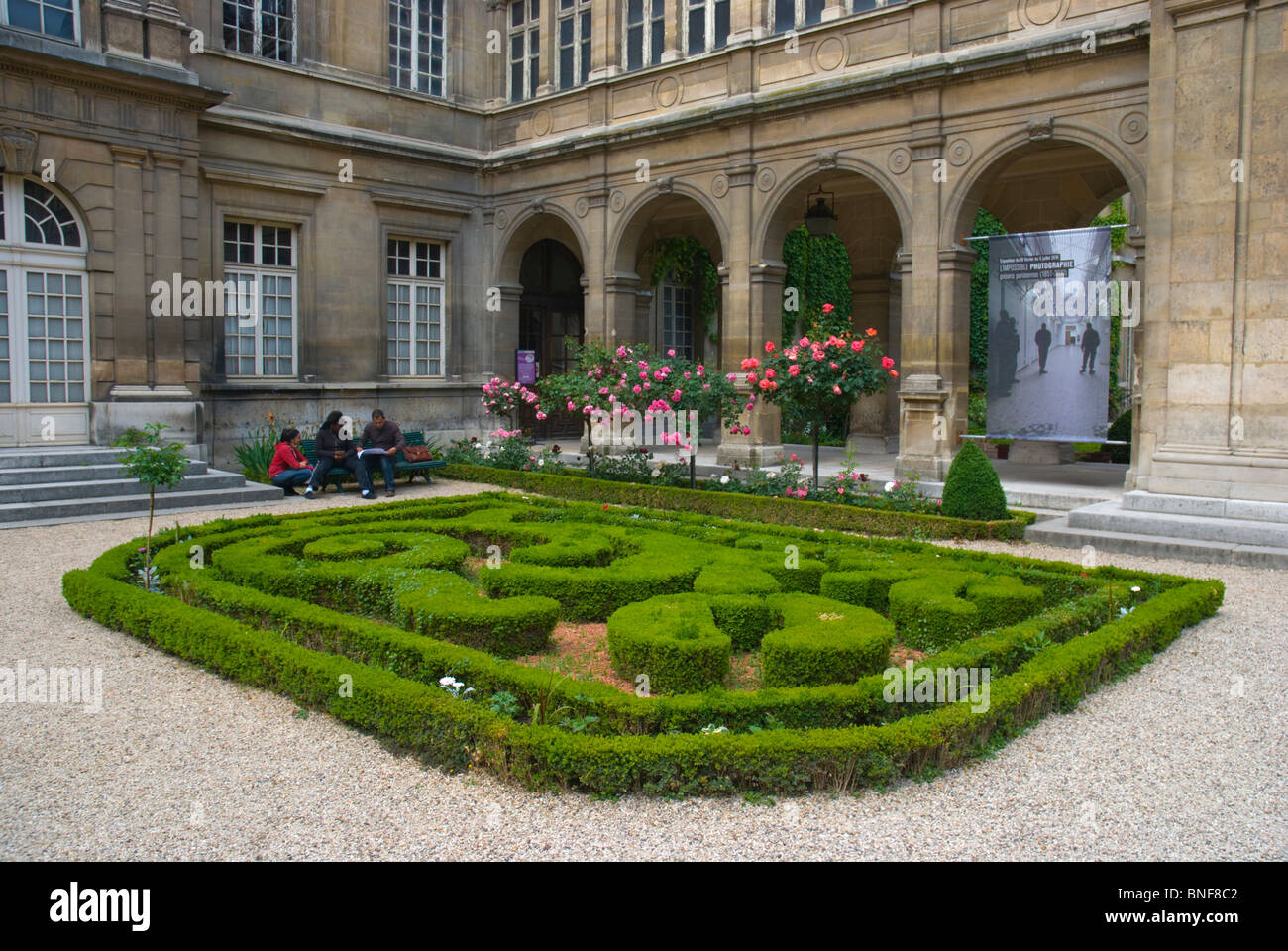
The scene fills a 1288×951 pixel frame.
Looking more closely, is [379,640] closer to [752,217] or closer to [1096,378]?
[1096,378]

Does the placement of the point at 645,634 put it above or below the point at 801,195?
below

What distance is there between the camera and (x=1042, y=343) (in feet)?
40.4

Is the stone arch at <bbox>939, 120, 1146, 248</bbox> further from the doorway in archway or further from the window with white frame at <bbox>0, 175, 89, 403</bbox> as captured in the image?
the window with white frame at <bbox>0, 175, 89, 403</bbox>

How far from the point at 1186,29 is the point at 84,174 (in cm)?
1294

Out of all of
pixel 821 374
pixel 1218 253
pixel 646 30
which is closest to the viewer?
pixel 1218 253

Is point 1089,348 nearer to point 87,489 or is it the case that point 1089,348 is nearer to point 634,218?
point 634,218

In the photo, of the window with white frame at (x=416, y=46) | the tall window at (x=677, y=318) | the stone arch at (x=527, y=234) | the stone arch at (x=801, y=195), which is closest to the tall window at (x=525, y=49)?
the window with white frame at (x=416, y=46)

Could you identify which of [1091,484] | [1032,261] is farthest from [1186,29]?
[1091,484]

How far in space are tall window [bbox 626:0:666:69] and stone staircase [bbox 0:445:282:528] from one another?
895 centimetres

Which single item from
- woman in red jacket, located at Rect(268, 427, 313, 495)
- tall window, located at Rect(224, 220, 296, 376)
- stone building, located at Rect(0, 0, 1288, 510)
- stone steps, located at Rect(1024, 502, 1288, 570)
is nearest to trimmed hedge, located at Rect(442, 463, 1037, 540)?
stone steps, located at Rect(1024, 502, 1288, 570)

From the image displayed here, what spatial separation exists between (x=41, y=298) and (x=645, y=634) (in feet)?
A: 37.7

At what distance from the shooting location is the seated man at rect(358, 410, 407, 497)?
13352mm

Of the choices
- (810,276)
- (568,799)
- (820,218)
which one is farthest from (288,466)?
(810,276)

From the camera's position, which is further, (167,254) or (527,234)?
(527,234)
